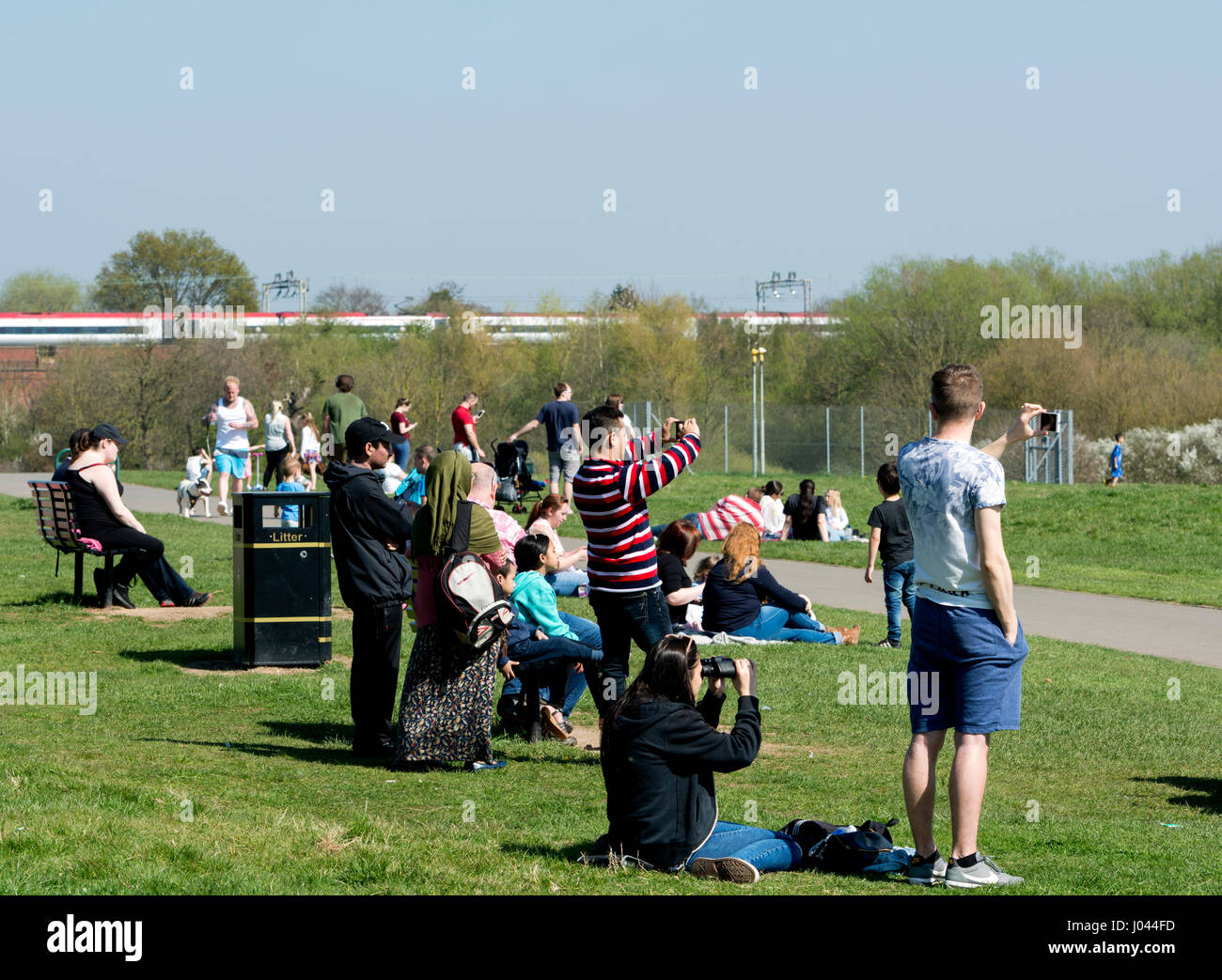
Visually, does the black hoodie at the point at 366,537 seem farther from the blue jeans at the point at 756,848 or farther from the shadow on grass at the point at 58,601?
the shadow on grass at the point at 58,601

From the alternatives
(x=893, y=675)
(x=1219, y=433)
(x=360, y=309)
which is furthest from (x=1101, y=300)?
(x=893, y=675)

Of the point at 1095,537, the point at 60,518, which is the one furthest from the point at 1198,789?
the point at 1095,537

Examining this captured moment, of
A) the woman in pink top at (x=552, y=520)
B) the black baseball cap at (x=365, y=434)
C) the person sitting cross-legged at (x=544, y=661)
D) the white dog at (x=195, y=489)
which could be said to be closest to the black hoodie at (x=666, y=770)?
the person sitting cross-legged at (x=544, y=661)

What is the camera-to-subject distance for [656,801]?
18.5ft

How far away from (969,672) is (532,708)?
4112mm

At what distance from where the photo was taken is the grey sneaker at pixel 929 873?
17.9ft

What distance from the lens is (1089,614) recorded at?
51.6 ft

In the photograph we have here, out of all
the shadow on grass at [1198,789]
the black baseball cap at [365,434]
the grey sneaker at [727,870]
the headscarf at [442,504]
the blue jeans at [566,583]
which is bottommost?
the shadow on grass at [1198,789]

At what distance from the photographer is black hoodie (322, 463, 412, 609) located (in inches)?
330

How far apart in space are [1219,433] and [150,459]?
34.4 meters

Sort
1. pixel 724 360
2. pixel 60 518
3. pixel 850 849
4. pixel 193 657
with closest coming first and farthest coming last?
pixel 850 849 → pixel 193 657 → pixel 60 518 → pixel 724 360

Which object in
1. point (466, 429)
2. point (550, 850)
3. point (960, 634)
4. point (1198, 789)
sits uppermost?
point (466, 429)

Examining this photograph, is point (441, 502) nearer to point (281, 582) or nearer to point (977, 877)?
point (281, 582)

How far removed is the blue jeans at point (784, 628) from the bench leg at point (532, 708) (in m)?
3.92
